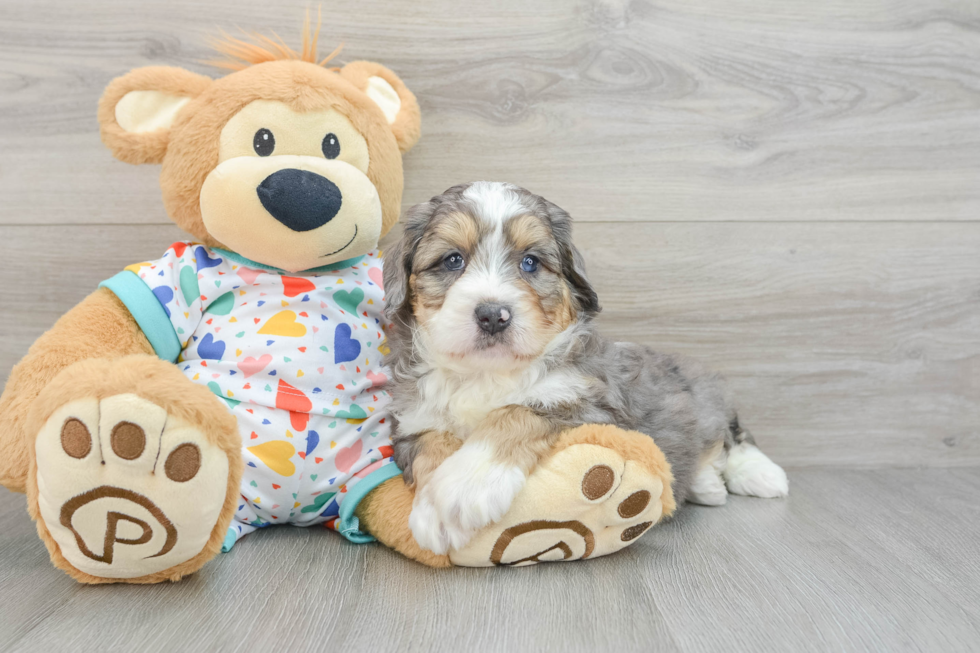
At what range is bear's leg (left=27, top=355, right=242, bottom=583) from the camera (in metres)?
1.31

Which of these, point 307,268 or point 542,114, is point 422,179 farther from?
point 307,268

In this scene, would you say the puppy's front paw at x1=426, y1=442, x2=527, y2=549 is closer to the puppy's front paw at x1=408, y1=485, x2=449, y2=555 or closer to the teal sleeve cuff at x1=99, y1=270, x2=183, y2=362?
the puppy's front paw at x1=408, y1=485, x2=449, y2=555

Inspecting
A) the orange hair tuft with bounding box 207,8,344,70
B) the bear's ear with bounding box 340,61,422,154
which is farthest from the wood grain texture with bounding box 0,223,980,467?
the orange hair tuft with bounding box 207,8,344,70

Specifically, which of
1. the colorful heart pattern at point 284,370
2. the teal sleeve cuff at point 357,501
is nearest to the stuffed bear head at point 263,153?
the colorful heart pattern at point 284,370

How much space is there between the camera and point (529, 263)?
1.75 metres

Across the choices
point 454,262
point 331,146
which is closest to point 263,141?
point 331,146

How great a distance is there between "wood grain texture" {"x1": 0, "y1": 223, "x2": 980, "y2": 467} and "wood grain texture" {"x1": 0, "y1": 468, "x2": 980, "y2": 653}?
658 mm

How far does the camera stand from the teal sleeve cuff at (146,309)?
1763 millimetres

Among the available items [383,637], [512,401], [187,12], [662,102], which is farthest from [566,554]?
[187,12]

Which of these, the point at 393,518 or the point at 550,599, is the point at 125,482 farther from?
the point at 550,599

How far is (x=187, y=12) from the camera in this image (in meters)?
2.29

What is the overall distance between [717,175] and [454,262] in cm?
122

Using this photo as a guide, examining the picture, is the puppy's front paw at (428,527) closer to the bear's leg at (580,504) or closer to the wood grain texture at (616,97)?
the bear's leg at (580,504)

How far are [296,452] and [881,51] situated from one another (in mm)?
2384
